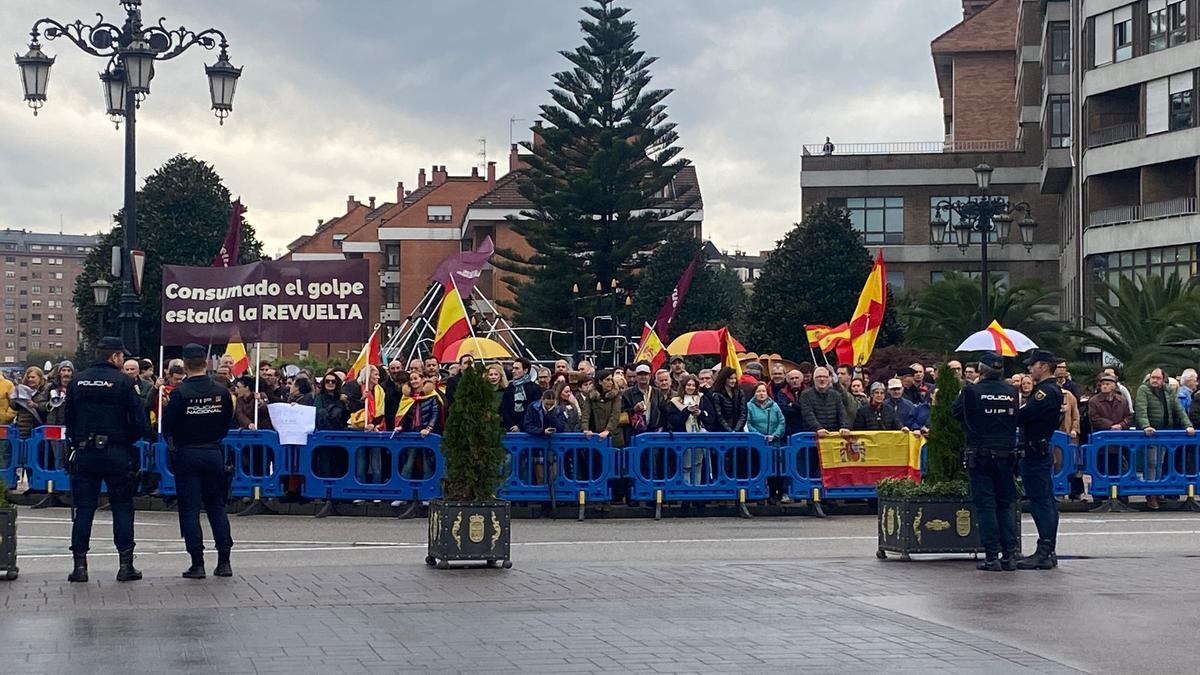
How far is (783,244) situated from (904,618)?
46522mm

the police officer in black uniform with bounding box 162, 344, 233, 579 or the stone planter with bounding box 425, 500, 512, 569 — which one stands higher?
the police officer in black uniform with bounding box 162, 344, 233, 579

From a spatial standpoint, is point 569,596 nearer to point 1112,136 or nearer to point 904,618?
point 904,618

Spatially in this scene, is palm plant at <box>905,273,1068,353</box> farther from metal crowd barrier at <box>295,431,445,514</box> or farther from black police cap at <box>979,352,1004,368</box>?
black police cap at <box>979,352,1004,368</box>

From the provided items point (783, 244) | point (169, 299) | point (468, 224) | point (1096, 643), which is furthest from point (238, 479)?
point (468, 224)

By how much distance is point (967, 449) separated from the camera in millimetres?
13039

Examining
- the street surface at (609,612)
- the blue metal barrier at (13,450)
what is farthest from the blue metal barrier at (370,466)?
the blue metal barrier at (13,450)

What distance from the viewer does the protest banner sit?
19.6 meters

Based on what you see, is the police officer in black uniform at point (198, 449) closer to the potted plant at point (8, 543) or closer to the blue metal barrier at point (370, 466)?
the potted plant at point (8, 543)

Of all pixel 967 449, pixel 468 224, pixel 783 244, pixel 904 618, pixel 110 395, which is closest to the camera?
pixel 904 618

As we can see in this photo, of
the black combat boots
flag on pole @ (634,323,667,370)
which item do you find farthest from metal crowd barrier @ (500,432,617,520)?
flag on pole @ (634,323,667,370)

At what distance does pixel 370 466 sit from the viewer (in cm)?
1995

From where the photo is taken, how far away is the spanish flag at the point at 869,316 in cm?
2661

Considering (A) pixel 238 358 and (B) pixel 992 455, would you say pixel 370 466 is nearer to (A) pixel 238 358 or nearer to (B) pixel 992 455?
(A) pixel 238 358

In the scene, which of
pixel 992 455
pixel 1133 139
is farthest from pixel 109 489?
pixel 1133 139
